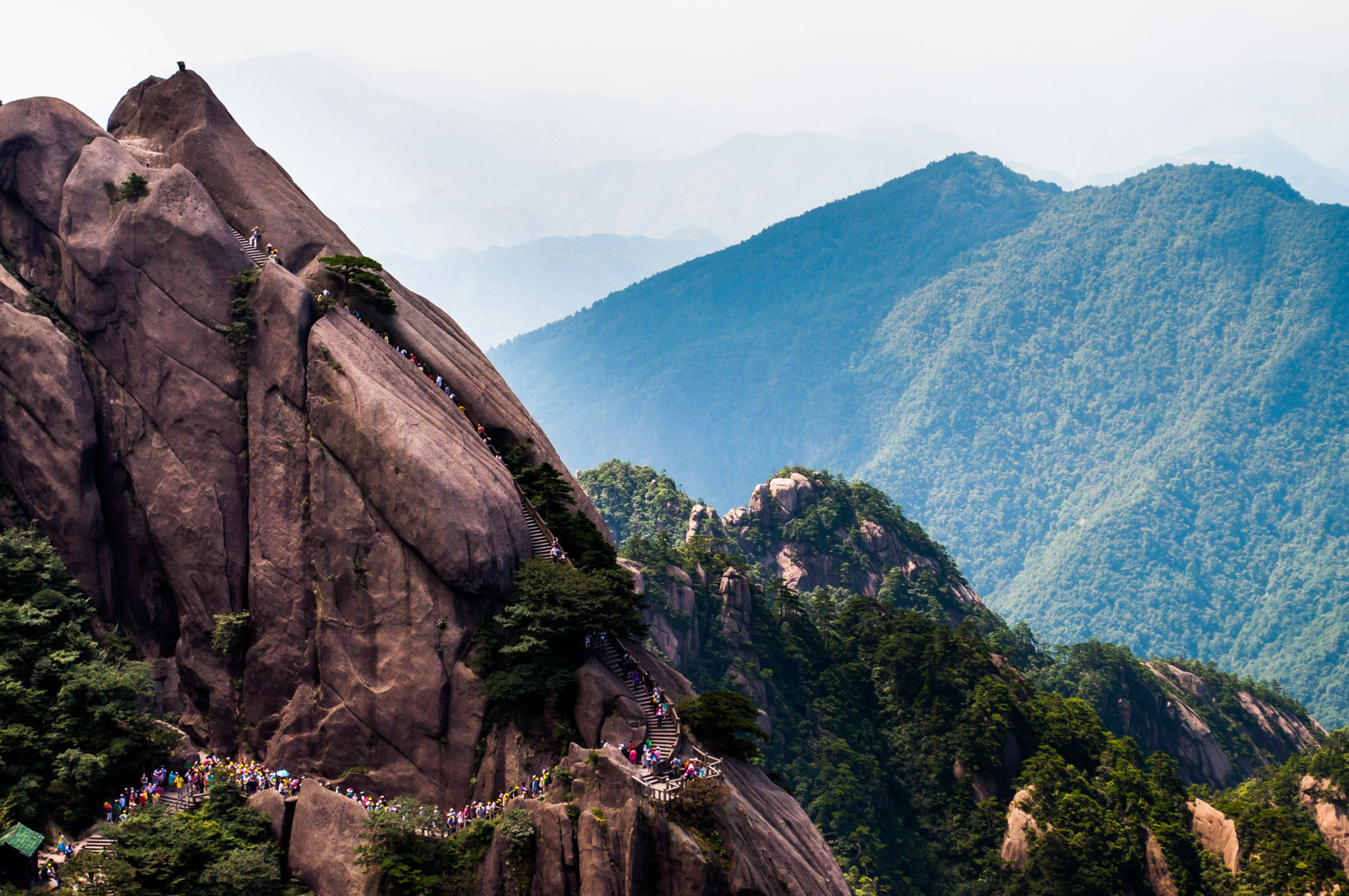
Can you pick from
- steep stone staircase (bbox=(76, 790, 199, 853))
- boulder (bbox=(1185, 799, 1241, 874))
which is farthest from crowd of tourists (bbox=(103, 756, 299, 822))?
boulder (bbox=(1185, 799, 1241, 874))

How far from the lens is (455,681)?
42.5m

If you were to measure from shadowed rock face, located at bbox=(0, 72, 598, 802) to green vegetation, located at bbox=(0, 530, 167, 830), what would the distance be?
215 centimetres

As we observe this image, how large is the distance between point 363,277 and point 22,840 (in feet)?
85.5

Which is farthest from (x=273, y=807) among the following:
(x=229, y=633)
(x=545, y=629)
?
(x=545, y=629)

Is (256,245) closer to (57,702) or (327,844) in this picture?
(57,702)

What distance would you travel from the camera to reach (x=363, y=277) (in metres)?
50.5

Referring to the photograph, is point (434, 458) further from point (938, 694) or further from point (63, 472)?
point (938, 694)

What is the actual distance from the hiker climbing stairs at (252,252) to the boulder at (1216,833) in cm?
6221

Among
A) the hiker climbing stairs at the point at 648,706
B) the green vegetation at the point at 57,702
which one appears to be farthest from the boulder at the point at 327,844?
the hiker climbing stairs at the point at 648,706

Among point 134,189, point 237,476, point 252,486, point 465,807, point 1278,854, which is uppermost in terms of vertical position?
point 134,189

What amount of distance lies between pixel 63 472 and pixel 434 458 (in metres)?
15.8

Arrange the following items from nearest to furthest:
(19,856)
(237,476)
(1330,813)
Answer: (19,856) → (237,476) → (1330,813)

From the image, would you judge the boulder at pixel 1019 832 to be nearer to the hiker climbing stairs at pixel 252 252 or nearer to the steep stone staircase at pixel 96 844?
the steep stone staircase at pixel 96 844

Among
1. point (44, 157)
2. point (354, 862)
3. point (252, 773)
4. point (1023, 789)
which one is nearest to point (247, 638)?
point (252, 773)
